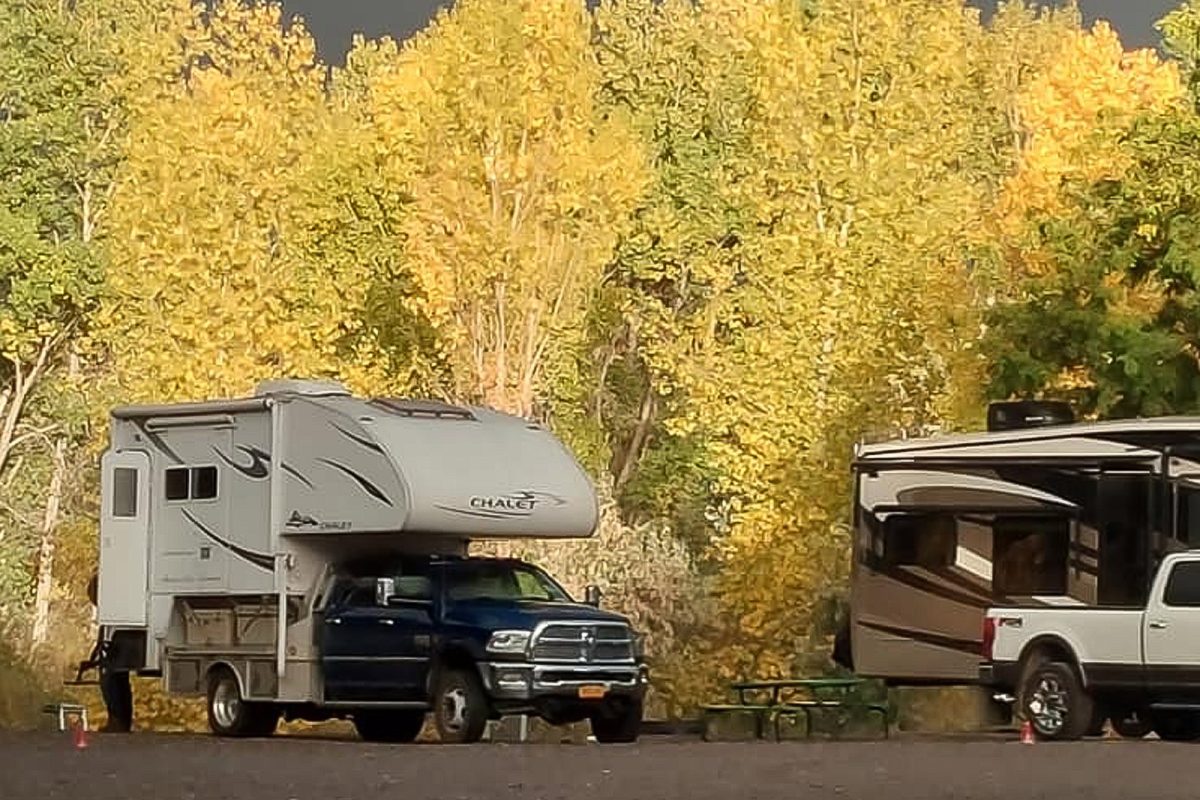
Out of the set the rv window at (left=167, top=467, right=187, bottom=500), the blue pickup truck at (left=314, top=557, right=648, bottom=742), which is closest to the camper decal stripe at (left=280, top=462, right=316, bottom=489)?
the blue pickup truck at (left=314, top=557, right=648, bottom=742)

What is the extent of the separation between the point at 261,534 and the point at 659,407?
40.5m

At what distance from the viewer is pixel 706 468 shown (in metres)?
59.4

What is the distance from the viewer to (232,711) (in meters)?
30.7

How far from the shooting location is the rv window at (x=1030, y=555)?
102 feet

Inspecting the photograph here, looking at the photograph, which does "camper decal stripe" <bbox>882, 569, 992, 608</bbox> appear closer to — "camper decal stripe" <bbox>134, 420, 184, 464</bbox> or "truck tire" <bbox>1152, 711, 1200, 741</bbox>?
"truck tire" <bbox>1152, 711, 1200, 741</bbox>

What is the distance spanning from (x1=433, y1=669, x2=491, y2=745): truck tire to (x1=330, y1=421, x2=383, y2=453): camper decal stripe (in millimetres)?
2362

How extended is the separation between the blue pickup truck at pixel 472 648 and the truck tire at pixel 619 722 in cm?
1

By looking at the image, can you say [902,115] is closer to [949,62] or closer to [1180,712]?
[949,62]

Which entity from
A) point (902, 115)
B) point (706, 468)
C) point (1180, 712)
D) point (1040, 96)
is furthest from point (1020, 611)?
point (706, 468)

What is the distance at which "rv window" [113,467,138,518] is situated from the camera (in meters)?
31.9

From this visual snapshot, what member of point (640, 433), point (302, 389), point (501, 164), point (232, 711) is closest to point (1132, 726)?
point (302, 389)

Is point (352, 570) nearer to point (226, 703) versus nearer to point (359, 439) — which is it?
point (359, 439)

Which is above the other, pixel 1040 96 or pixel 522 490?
pixel 1040 96

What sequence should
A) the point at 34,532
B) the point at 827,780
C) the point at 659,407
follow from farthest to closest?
the point at 659,407
the point at 34,532
the point at 827,780
